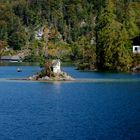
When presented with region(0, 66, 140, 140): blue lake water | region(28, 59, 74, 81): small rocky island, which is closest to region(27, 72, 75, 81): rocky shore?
region(28, 59, 74, 81): small rocky island

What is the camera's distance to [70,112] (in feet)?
146

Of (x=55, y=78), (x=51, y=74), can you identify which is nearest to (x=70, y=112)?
(x=55, y=78)

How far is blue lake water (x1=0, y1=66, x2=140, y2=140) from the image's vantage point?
34.4 meters

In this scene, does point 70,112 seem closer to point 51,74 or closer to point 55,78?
point 55,78

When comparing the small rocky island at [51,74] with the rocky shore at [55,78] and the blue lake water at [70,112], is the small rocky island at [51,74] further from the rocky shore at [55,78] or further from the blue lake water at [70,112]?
the blue lake water at [70,112]

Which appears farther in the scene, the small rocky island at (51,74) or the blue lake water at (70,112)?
the small rocky island at (51,74)

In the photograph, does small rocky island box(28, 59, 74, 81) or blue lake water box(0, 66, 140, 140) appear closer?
blue lake water box(0, 66, 140, 140)

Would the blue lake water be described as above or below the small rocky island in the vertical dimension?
below

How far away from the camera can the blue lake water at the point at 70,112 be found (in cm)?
3444

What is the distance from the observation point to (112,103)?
51344mm

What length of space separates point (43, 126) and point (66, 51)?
498 ft

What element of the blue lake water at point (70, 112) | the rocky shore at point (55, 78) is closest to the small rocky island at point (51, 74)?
the rocky shore at point (55, 78)

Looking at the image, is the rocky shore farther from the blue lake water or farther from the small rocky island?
the blue lake water

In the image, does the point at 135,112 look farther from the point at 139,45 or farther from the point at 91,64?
the point at 139,45
